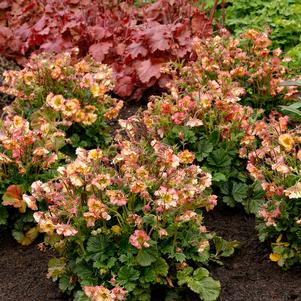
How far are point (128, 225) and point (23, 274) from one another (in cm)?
75

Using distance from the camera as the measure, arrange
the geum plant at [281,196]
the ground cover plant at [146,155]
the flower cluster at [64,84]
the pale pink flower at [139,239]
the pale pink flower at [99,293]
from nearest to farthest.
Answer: the pale pink flower at [99,293] < the pale pink flower at [139,239] < the ground cover plant at [146,155] < the geum plant at [281,196] < the flower cluster at [64,84]

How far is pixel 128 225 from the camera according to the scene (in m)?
2.92

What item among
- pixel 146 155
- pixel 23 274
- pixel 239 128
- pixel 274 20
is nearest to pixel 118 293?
pixel 146 155

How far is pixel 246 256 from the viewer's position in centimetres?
339

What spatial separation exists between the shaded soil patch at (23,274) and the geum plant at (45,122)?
87 millimetres

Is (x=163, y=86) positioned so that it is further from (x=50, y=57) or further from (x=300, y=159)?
(x=300, y=159)

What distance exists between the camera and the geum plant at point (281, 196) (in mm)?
3098

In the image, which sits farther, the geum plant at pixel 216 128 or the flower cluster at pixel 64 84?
the flower cluster at pixel 64 84

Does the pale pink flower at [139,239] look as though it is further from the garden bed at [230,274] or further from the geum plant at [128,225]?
the garden bed at [230,274]

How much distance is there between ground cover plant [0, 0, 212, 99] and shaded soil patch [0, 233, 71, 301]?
1.78 meters

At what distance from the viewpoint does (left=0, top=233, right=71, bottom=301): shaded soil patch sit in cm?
319

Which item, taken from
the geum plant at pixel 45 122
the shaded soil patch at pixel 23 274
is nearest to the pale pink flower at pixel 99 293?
the shaded soil patch at pixel 23 274

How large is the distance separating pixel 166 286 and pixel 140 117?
3.80 feet

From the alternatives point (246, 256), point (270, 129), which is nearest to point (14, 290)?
point (246, 256)
